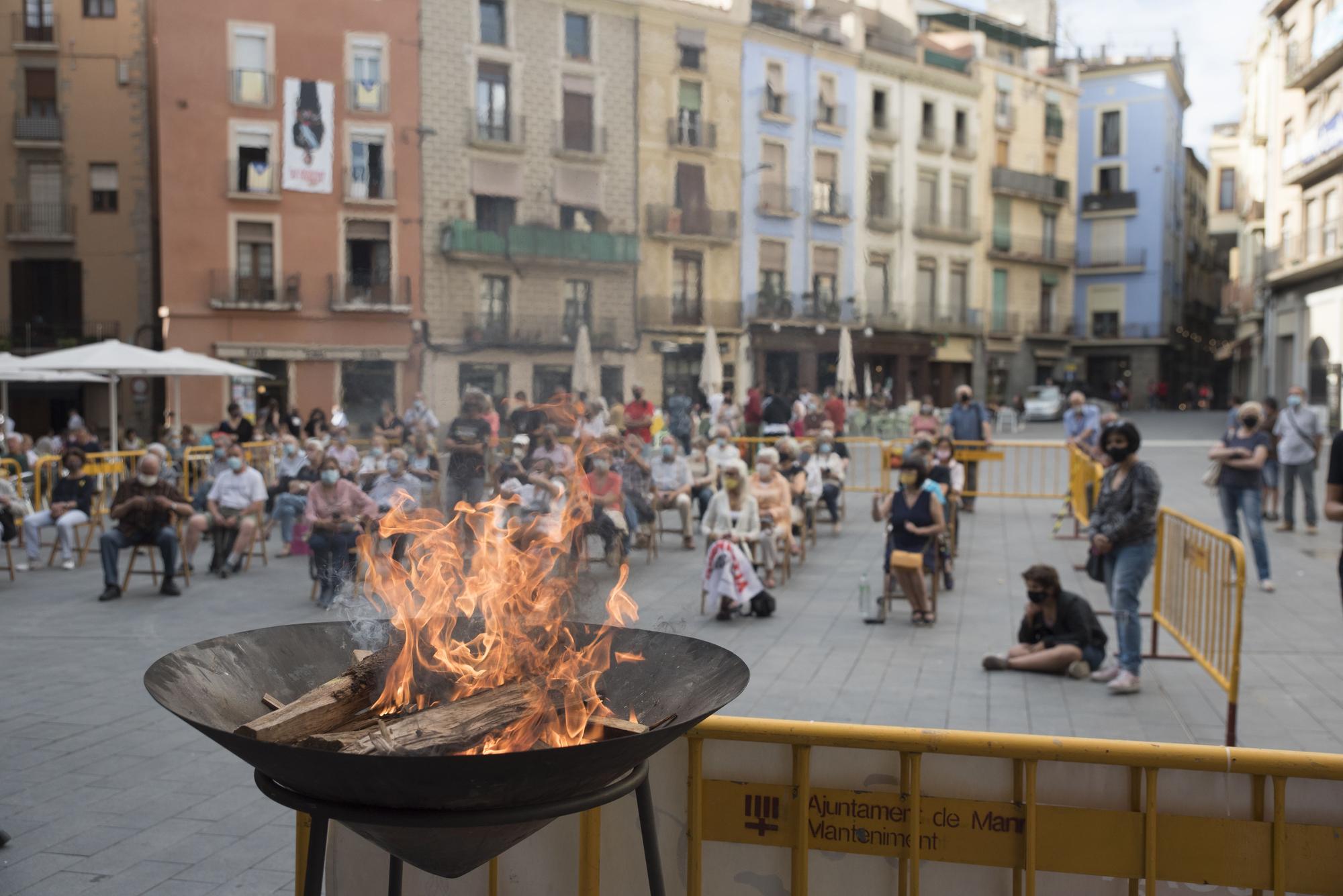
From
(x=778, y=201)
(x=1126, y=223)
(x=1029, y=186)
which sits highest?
(x=1029, y=186)

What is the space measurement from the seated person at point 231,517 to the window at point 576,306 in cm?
2236

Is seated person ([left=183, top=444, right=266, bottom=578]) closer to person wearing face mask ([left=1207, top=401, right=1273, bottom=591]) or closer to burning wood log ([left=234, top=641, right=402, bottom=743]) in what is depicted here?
burning wood log ([left=234, top=641, right=402, bottom=743])

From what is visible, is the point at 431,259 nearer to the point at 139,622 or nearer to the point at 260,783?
the point at 139,622

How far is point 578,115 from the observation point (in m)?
36.0

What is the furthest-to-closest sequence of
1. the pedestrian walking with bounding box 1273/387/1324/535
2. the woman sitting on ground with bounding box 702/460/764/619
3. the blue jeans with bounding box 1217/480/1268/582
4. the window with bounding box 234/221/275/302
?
the window with bounding box 234/221/275/302 → the pedestrian walking with bounding box 1273/387/1324/535 → the blue jeans with bounding box 1217/480/1268/582 → the woman sitting on ground with bounding box 702/460/764/619

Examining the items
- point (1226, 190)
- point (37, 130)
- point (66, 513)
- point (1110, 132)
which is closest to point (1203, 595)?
point (66, 513)

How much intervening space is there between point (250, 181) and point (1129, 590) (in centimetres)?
3029

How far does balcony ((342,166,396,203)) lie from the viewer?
3206 centimetres

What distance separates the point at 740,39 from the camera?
132 ft

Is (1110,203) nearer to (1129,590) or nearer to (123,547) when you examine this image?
(1129,590)

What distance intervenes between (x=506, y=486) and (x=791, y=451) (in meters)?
4.07

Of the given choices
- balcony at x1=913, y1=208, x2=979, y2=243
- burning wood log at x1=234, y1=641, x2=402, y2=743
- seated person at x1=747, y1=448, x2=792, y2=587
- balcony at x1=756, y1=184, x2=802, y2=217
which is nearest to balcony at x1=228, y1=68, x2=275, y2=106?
balcony at x1=756, y1=184, x2=802, y2=217

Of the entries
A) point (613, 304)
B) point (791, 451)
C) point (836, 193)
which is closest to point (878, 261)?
point (836, 193)

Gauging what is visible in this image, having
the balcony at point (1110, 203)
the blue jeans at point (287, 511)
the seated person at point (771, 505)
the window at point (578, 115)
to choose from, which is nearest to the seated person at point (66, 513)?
the blue jeans at point (287, 511)
